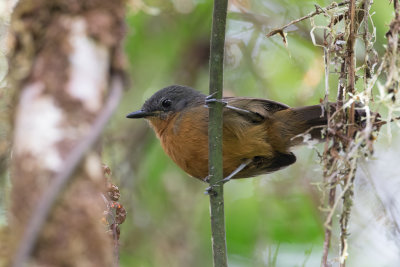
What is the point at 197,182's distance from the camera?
5801 millimetres

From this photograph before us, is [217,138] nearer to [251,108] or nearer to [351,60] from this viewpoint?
[351,60]

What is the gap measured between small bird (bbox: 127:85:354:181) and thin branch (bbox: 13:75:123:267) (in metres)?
2.74

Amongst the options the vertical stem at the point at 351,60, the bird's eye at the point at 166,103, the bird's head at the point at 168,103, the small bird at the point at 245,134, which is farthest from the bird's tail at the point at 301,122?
the vertical stem at the point at 351,60

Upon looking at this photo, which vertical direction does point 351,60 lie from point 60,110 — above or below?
above

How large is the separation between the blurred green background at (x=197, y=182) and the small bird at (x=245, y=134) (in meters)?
0.67

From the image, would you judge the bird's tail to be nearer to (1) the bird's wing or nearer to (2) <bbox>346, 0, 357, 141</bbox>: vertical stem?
(1) the bird's wing

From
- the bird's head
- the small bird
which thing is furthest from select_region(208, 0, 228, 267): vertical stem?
the bird's head

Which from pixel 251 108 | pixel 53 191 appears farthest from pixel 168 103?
pixel 53 191

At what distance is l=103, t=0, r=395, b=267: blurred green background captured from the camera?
5.07 m

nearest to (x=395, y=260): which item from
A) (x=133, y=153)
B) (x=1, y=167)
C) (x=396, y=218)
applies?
(x=396, y=218)

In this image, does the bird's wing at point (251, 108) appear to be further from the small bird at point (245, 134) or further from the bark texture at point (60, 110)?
the bark texture at point (60, 110)

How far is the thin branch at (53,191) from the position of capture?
1.23 metres

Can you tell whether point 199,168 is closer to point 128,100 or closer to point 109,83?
point 128,100

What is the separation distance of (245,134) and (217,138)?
1.40m
